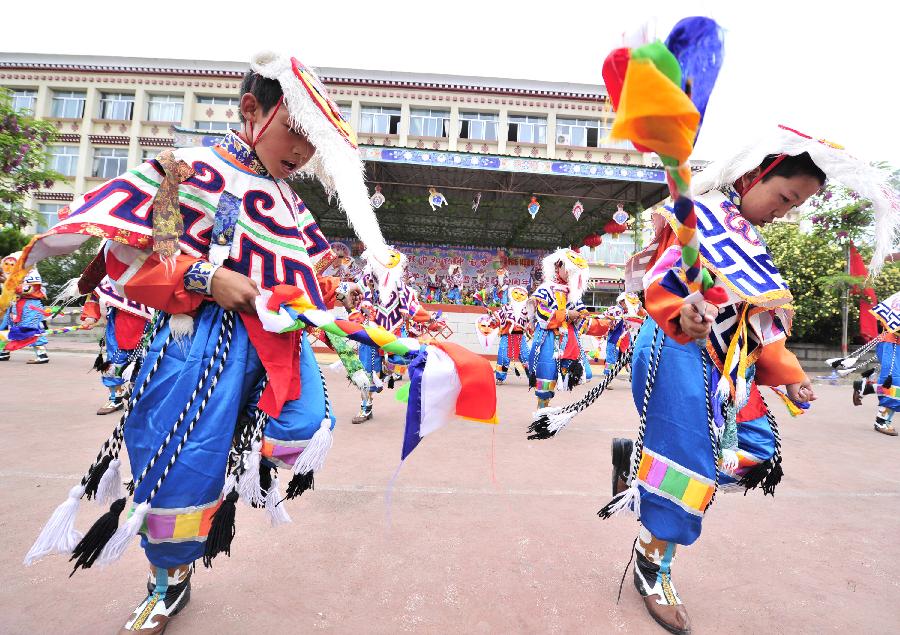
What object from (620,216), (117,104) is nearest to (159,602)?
(620,216)

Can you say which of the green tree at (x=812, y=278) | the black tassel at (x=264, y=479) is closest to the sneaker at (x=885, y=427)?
the black tassel at (x=264, y=479)

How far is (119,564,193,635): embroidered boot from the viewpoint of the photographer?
1.68 m

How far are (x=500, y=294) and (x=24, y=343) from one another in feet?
52.6

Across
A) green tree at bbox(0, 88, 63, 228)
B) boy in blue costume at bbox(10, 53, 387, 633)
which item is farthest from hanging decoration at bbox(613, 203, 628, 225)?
green tree at bbox(0, 88, 63, 228)

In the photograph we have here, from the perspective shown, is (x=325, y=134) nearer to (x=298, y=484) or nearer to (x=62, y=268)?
(x=298, y=484)

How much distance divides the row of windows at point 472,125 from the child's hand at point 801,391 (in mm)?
24726

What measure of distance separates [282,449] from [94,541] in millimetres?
633

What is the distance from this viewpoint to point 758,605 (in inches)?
83.6

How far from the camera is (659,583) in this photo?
2047 mm

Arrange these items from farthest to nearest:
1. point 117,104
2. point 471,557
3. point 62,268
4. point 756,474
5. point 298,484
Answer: point 117,104 → point 62,268 → point 471,557 → point 756,474 → point 298,484

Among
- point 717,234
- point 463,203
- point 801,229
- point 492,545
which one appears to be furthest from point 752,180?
point 801,229

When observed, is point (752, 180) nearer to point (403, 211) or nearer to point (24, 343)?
point (24, 343)

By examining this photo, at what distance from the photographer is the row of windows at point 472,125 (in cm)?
2495

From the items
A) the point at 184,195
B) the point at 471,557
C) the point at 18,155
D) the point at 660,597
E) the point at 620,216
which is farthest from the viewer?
the point at 620,216
